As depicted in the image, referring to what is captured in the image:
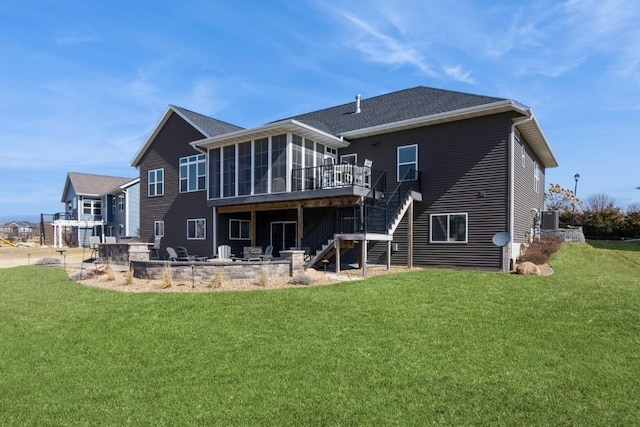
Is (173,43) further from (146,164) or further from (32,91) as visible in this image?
(146,164)

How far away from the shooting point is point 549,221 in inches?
776

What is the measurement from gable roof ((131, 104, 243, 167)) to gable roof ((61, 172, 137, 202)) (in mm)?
14427

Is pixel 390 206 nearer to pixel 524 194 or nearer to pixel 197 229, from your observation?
pixel 524 194

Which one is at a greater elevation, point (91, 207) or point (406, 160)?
point (406, 160)

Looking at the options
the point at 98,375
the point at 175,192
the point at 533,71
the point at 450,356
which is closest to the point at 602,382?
the point at 450,356

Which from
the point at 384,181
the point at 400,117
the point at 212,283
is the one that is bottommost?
the point at 212,283

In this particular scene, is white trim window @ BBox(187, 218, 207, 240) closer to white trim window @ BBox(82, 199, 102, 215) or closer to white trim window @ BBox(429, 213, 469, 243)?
white trim window @ BBox(429, 213, 469, 243)

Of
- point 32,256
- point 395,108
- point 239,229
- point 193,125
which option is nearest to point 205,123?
point 193,125

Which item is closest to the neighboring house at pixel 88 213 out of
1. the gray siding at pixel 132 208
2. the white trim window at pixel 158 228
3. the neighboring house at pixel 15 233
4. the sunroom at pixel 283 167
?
the gray siding at pixel 132 208

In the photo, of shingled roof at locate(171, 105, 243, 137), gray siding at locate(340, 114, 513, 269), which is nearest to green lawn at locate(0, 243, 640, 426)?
gray siding at locate(340, 114, 513, 269)

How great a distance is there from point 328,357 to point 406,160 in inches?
458

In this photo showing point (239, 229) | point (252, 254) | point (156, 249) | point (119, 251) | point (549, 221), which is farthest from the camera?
point (156, 249)

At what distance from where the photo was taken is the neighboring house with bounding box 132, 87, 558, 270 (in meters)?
14.2

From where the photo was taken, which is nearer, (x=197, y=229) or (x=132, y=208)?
(x=197, y=229)
